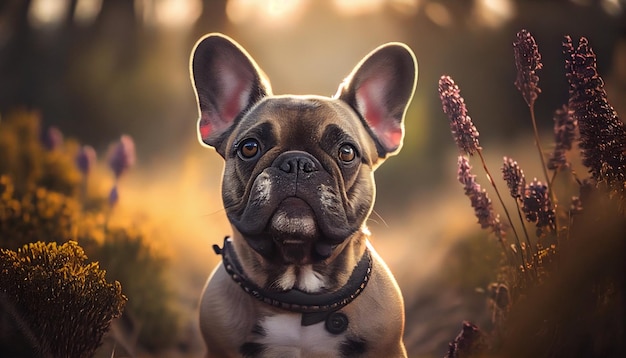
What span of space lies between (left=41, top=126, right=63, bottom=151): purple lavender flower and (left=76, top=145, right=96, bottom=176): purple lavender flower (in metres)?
0.11

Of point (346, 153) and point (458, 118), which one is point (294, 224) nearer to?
point (346, 153)

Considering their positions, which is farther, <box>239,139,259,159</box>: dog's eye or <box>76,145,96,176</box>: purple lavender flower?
<box>76,145,96,176</box>: purple lavender flower

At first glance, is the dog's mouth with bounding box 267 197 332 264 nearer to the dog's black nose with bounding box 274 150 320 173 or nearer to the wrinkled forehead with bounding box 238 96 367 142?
the dog's black nose with bounding box 274 150 320 173

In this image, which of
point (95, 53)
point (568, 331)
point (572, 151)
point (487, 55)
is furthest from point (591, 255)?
point (95, 53)

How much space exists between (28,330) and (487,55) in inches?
66.3

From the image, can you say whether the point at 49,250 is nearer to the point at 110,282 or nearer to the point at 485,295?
the point at 110,282

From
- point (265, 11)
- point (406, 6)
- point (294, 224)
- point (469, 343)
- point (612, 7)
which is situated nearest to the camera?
point (294, 224)

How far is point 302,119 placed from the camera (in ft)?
5.59

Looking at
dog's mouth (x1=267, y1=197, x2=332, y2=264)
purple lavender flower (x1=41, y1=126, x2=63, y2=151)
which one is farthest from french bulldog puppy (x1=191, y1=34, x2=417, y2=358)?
purple lavender flower (x1=41, y1=126, x2=63, y2=151)

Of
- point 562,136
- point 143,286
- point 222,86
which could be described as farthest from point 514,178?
point 143,286

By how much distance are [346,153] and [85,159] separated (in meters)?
1.27

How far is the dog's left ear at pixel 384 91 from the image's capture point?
1818mm

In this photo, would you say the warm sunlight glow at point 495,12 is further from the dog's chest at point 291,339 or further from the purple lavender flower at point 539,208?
the dog's chest at point 291,339

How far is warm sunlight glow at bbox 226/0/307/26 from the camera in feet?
7.32
